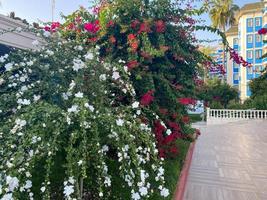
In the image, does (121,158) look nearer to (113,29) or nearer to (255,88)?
(113,29)

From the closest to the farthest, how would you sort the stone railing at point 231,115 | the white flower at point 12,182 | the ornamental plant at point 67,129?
the white flower at point 12,182 < the ornamental plant at point 67,129 < the stone railing at point 231,115

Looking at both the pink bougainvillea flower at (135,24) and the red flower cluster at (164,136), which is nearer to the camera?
the red flower cluster at (164,136)

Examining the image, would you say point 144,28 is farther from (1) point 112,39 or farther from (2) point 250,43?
(2) point 250,43

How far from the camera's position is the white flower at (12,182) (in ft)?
5.94

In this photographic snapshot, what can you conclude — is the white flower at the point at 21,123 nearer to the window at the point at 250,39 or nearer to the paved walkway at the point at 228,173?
the paved walkway at the point at 228,173

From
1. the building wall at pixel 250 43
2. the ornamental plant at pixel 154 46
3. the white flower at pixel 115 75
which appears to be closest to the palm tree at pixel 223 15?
the building wall at pixel 250 43

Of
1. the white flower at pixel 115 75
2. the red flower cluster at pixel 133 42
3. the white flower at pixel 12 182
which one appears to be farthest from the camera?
the red flower cluster at pixel 133 42

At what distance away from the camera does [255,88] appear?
21.9 metres

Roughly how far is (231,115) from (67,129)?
1701cm

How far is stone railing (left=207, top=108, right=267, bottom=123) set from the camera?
1728 cm

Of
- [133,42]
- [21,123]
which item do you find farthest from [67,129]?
[133,42]

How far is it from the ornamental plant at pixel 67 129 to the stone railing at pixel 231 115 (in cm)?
1525

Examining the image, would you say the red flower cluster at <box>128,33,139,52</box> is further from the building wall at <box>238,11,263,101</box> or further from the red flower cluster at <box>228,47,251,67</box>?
the building wall at <box>238,11,263,101</box>

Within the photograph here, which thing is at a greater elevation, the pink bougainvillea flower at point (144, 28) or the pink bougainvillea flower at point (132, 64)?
the pink bougainvillea flower at point (144, 28)
